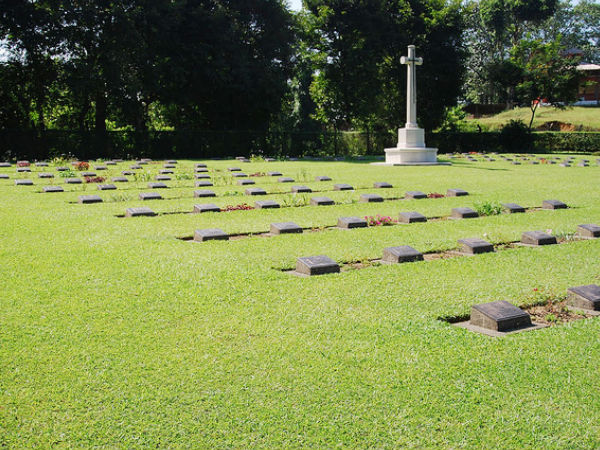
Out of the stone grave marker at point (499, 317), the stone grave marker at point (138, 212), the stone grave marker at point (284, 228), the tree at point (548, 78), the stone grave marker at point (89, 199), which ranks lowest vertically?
the stone grave marker at point (499, 317)

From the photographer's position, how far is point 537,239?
6.50 metres

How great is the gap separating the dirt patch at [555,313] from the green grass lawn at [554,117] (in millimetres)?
40068

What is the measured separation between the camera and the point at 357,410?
8.89ft

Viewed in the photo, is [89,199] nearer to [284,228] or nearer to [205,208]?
[205,208]

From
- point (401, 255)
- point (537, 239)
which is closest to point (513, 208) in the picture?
point (537, 239)

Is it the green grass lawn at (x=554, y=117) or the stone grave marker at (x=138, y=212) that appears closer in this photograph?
the stone grave marker at (x=138, y=212)

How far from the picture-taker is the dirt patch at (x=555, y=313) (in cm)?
400

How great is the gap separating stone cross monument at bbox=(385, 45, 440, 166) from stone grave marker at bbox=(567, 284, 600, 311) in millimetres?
17269

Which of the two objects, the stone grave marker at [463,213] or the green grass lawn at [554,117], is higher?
the green grass lawn at [554,117]

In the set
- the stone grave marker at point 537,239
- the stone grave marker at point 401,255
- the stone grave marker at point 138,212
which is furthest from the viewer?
the stone grave marker at point 138,212

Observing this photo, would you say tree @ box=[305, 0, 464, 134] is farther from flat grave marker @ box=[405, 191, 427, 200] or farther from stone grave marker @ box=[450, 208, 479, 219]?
stone grave marker @ box=[450, 208, 479, 219]

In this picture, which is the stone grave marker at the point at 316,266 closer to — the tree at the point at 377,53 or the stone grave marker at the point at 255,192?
the stone grave marker at the point at 255,192

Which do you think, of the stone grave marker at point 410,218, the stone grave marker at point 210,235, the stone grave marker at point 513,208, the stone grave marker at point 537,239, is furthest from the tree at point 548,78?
the stone grave marker at point 210,235

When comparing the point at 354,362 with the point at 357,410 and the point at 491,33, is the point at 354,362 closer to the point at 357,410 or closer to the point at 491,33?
the point at 357,410
